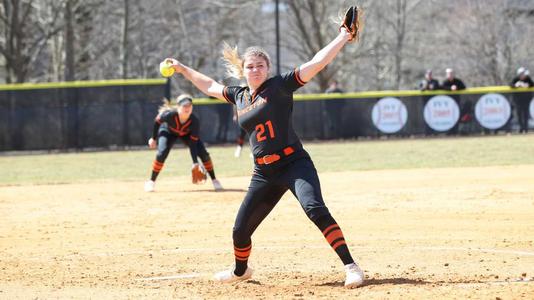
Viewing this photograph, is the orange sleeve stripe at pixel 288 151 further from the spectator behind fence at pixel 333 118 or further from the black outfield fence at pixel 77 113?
the spectator behind fence at pixel 333 118

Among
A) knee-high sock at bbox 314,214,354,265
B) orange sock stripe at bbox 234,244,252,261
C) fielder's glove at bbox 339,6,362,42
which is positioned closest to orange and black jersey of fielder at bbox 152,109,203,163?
orange sock stripe at bbox 234,244,252,261

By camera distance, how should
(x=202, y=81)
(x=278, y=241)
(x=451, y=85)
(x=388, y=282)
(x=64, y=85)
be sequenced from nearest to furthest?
1. (x=388, y=282)
2. (x=202, y=81)
3. (x=278, y=241)
4. (x=64, y=85)
5. (x=451, y=85)

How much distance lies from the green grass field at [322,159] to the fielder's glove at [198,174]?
2.54 meters

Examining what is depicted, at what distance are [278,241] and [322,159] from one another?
11.6 m

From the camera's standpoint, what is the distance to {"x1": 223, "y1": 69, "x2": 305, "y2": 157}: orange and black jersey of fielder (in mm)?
6758

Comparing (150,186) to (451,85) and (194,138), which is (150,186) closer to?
(194,138)

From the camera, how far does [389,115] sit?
1141 inches

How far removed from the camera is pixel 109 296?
6.74m

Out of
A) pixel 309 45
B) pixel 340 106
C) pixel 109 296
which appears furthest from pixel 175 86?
pixel 109 296

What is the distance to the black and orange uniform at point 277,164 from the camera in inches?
262

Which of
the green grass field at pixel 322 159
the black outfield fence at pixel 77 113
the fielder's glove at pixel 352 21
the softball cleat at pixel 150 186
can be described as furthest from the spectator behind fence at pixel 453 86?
the fielder's glove at pixel 352 21

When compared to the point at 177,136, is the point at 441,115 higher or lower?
lower

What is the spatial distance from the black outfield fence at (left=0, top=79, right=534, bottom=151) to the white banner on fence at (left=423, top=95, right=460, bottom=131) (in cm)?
3

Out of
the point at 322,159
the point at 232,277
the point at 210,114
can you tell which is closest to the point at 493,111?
the point at 210,114
